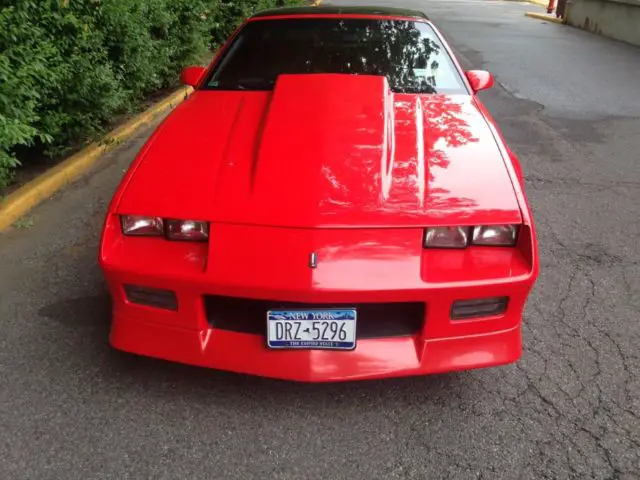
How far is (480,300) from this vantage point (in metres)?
2.22

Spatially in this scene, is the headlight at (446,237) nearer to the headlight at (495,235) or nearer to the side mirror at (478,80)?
the headlight at (495,235)

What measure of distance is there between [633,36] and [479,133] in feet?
44.6

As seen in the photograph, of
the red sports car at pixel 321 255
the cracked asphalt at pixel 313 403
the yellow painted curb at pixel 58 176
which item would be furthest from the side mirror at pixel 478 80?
the yellow painted curb at pixel 58 176

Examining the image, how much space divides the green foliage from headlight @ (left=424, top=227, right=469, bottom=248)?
2763 millimetres

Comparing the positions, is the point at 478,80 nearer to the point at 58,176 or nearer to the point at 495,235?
the point at 495,235

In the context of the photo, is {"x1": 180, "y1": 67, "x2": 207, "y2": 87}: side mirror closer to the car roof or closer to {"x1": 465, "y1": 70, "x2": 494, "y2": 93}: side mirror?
the car roof

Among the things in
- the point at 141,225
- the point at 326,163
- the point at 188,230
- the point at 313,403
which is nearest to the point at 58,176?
the point at 141,225

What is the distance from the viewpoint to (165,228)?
2316 mm

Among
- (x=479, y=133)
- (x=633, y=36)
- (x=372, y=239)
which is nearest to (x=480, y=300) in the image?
(x=372, y=239)

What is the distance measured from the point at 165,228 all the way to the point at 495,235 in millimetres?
1321

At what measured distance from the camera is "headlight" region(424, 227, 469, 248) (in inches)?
88.7

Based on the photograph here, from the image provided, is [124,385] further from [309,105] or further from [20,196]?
[20,196]

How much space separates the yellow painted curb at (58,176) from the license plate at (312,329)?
108 inches

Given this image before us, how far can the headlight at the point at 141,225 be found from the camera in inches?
92.0
